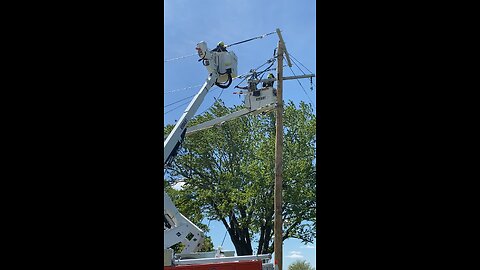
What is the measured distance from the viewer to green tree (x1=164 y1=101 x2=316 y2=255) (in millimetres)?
16500

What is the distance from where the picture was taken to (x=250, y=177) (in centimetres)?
1688

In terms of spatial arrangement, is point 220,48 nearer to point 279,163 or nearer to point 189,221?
point 279,163

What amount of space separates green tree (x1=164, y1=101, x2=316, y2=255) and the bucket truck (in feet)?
25.6

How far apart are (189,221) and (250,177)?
9.59 meters

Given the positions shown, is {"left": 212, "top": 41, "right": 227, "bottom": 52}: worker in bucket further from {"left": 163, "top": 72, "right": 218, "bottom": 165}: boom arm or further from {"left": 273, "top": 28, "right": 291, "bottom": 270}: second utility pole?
{"left": 273, "top": 28, "right": 291, "bottom": 270}: second utility pole

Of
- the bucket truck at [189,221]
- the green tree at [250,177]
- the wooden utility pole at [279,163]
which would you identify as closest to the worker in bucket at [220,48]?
the bucket truck at [189,221]

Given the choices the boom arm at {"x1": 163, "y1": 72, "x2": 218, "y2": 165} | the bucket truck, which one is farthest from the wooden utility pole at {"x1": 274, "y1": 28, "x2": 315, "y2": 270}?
the boom arm at {"x1": 163, "y1": 72, "x2": 218, "y2": 165}

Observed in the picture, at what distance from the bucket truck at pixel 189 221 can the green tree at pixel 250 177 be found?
25.6 feet
